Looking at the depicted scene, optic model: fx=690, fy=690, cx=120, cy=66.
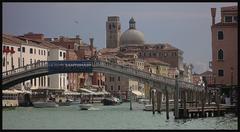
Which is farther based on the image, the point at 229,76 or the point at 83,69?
the point at 83,69

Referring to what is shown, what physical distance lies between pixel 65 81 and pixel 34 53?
4183 millimetres

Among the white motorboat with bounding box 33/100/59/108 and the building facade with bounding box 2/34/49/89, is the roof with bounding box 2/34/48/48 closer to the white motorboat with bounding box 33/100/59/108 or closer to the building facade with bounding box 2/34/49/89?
the building facade with bounding box 2/34/49/89

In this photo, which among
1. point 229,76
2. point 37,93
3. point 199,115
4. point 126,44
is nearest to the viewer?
point 199,115

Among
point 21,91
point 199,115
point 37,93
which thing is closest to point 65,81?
point 37,93

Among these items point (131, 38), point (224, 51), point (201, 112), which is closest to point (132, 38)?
point (131, 38)

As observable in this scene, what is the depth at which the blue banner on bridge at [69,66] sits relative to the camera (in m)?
27.1

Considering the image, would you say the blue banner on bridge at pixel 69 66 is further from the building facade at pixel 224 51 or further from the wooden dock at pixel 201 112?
the wooden dock at pixel 201 112

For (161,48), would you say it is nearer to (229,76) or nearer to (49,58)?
(49,58)

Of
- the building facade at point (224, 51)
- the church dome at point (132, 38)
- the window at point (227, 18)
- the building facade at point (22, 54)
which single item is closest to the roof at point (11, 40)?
the building facade at point (22, 54)

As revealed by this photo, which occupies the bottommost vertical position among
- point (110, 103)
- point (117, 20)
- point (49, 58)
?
point (110, 103)

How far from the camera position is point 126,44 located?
2542 inches

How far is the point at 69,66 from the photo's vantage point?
92.0 ft

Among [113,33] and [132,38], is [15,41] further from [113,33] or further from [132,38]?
[113,33]

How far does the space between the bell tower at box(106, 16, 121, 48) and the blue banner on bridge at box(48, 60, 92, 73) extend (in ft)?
149
